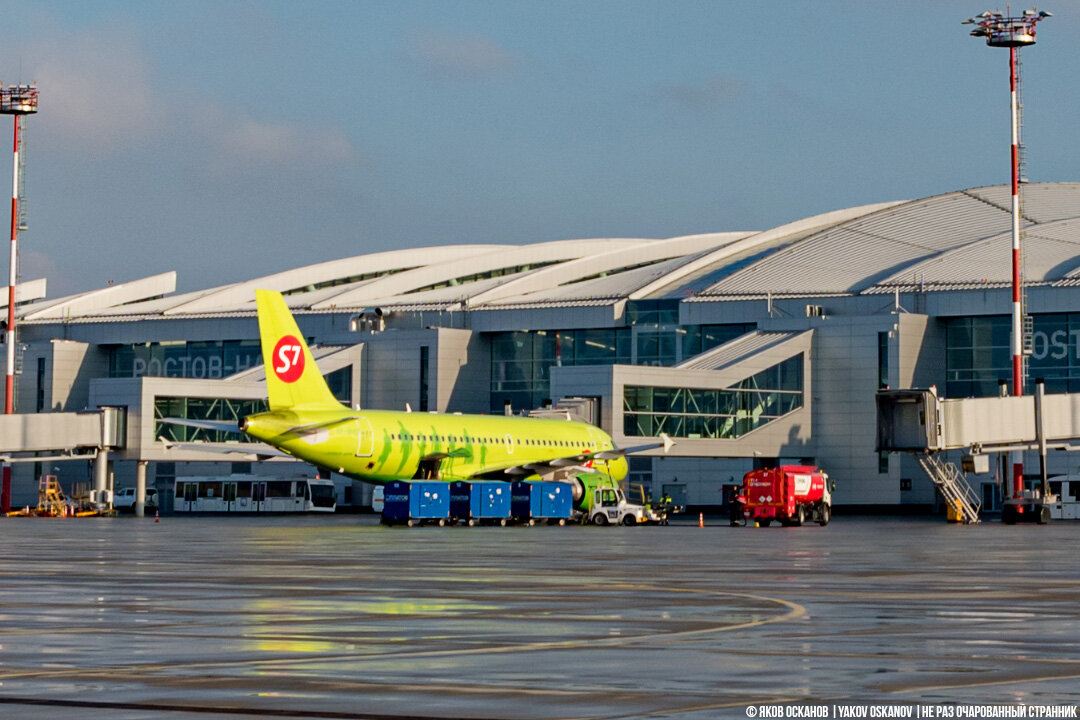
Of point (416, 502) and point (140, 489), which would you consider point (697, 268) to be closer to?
point (140, 489)

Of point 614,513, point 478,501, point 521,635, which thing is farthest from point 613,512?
point 521,635

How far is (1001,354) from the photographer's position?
105m

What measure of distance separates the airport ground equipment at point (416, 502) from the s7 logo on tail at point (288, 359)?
20.4 ft

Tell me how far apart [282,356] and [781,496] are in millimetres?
21812

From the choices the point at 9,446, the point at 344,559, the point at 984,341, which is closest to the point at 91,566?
the point at 344,559

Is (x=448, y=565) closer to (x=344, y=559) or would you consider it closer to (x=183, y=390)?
(x=344, y=559)

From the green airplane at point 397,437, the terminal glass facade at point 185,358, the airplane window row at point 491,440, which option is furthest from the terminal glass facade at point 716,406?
the terminal glass facade at point 185,358

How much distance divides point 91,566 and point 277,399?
35182 millimetres

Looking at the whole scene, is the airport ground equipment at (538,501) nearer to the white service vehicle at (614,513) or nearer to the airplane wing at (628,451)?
the white service vehicle at (614,513)

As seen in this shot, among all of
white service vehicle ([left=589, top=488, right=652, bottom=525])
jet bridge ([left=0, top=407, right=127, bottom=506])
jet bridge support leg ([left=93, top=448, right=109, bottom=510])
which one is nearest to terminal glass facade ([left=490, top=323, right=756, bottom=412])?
jet bridge ([left=0, top=407, right=127, bottom=506])

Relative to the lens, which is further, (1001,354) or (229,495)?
(229,495)

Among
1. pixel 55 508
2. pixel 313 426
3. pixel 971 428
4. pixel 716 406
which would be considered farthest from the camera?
pixel 716 406

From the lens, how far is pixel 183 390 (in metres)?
101

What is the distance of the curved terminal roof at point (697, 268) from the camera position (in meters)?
110
